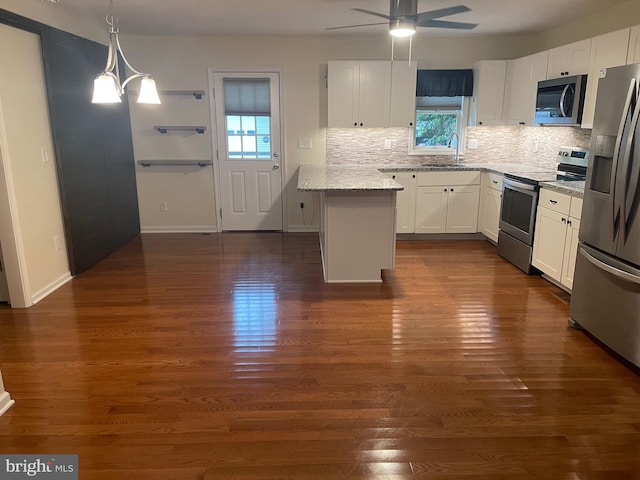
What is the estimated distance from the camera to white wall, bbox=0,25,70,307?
3.42 m

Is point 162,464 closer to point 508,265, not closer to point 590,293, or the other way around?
point 590,293

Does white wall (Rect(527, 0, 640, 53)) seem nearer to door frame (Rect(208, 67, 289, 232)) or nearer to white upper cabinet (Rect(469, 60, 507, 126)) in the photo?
white upper cabinet (Rect(469, 60, 507, 126))

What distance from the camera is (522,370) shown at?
8.84 ft

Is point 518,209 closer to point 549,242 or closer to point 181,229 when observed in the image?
point 549,242

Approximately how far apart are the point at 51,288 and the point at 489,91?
5.10 meters

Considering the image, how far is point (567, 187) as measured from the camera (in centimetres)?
368

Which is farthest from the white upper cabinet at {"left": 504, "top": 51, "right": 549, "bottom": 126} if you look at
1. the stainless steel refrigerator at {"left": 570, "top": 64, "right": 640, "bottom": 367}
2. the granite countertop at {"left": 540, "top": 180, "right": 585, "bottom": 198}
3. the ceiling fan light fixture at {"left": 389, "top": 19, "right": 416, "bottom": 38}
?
the stainless steel refrigerator at {"left": 570, "top": 64, "right": 640, "bottom": 367}

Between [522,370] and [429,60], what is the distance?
13.9ft

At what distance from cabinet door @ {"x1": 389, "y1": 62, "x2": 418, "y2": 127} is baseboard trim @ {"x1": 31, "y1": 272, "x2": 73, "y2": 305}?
391 cm

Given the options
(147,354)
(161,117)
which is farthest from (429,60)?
(147,354)

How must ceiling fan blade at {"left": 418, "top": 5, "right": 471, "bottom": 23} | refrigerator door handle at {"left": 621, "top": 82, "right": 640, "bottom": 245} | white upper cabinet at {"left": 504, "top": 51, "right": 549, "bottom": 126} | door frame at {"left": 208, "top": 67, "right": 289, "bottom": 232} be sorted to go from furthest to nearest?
1. door frame at {"left": 208, "top": 67, "right": 289, "bottom": 232}
2. white upper cabinet at {"left": 504, "top": 51, "right": 549, "bottom": 126}
3. ceiling fan blade at {"left": 418, "top": 5, "right": 471, "bottom": 23}
4. refrigerator door handle at {"left": 621, "top": 82, "right": 640, "bottom": 245}

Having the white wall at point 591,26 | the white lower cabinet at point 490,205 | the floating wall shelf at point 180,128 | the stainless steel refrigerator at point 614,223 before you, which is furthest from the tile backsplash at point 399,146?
the stainless steel refrigerator at point 614,223

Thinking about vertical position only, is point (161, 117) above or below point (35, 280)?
above

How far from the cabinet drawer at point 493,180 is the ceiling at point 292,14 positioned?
160 centimetres
